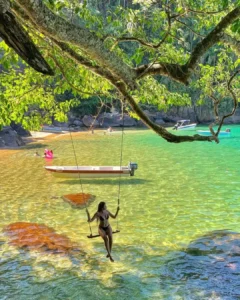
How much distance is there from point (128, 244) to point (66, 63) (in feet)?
17.1

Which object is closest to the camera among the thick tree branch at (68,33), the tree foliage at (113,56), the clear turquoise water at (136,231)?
the thick tree branch at (68,33)

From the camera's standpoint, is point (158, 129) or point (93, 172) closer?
point (158, 129)

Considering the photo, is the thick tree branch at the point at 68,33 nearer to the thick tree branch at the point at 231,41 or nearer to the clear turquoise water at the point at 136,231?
the thick tree branch at the point at 231,41

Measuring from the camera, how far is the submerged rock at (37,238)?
10.2 m

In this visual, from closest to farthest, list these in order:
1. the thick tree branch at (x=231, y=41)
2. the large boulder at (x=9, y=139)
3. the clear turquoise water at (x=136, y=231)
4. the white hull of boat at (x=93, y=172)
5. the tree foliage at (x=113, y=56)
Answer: the tree foliage at (x=113, y=56) < the thick tree branch at (x=231, y=41) < the clear turquoise water at (x=136, y=231) < the white hull of boat at (x=93, y=172) < the large boulder at (x=9, y=139)

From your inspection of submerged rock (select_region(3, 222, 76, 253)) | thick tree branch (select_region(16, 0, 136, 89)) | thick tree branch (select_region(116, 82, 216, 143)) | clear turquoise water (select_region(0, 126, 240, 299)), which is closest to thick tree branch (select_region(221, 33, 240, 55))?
thick tree branch (select_region(116, 82, 216, 143))

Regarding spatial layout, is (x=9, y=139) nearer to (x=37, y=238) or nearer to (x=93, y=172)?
(x=93, y=172)

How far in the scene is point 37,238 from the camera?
35.8 feet

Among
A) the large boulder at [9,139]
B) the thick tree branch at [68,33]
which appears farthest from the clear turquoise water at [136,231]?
the large boulder at [9,139]

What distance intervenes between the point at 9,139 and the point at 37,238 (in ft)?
89.4

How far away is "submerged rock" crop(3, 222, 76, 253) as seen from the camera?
10172mm

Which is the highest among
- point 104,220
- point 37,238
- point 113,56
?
point 113,56

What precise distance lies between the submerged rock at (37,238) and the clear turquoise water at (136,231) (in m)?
0.30

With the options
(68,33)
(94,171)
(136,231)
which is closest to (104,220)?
(136,231)
